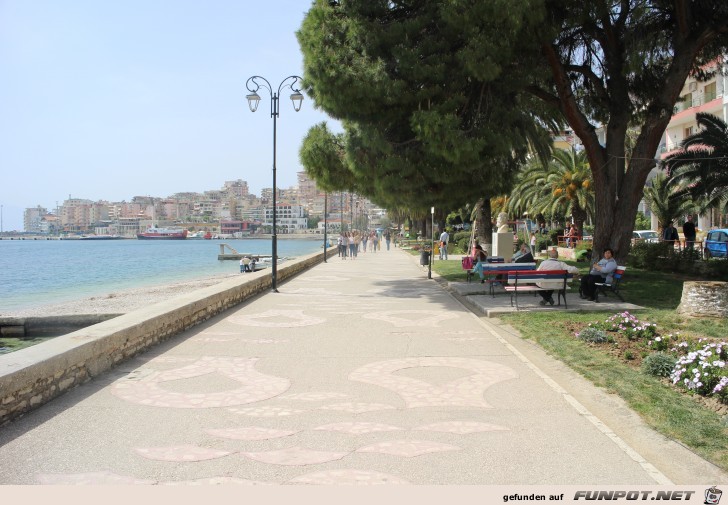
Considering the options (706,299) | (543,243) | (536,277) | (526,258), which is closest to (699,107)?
(543,243)

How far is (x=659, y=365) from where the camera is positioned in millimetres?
6918

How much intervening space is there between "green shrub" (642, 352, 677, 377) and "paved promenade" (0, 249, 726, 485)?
0.88 metres

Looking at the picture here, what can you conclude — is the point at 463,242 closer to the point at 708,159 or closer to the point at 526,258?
the point at 708,159

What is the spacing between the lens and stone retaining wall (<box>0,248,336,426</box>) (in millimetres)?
5539

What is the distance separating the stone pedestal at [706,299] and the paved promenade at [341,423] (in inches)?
157

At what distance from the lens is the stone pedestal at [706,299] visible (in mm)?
10852

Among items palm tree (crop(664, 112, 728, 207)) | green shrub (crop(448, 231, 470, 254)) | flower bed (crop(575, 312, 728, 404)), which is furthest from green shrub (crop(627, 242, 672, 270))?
green shrub (crop(448, 231, 470, 254))

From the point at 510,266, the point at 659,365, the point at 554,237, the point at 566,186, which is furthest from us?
the point at 554,237

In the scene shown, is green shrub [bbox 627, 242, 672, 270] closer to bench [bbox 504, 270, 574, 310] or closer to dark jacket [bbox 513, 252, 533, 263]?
dark jacket [bbox 513, 252, 533, 263]

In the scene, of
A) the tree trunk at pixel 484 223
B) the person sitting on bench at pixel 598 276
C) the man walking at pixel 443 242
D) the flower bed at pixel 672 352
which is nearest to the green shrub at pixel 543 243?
the man walking at pixel 443 242

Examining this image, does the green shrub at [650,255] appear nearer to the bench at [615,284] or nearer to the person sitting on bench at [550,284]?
the bench at [615,284]

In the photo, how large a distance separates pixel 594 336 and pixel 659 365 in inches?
78.3

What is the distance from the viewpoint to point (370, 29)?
15156 mm

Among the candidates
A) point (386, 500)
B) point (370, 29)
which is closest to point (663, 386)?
point (386, 500)
